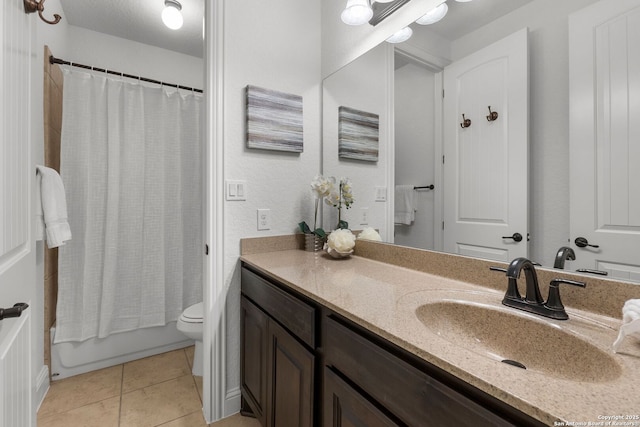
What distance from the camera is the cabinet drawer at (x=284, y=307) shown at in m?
0.98

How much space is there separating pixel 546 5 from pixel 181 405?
2449 mm

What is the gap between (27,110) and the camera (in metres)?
0.95

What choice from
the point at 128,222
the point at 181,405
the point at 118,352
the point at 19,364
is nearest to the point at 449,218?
the point at 19,364

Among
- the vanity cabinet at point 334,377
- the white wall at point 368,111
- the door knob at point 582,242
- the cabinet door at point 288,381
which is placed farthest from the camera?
the white wall at point 368,111

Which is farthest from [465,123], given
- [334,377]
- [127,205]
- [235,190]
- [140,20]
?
[140,20]

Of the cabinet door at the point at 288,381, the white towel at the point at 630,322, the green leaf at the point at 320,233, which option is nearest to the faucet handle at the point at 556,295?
the white towel at the point at 630,322

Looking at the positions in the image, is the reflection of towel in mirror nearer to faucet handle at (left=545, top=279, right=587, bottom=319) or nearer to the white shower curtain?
faucet handle at (left=545, top=279, right=587, bottom=319)

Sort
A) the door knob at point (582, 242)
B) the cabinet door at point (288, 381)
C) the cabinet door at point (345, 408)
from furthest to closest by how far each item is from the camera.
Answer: the cabinet door at point (288, 381) → the door knob at point (582, 242) → the cabinet door at point (345, 408)

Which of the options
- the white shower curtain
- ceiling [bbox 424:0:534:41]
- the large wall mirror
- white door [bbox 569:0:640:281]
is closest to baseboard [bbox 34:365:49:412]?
the white shower curtain

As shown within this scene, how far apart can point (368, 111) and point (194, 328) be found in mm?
1736

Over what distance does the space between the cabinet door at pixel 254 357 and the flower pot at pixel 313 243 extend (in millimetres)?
460

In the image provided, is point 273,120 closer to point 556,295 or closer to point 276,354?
point 276,354

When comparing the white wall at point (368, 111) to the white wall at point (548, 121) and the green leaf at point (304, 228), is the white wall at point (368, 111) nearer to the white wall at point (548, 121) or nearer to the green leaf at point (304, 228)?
the green leaf at point (304, 228)

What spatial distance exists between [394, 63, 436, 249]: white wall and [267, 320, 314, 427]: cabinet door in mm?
708
